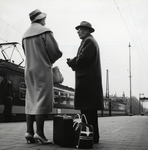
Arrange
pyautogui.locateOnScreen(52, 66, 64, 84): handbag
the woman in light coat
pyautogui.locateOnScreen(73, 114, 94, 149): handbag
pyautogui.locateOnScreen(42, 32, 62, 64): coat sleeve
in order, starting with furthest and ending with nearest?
pyautogui.locateOnScreen(52, 66, 64, 84): handbag
pyautogui.locateOnScreen(42, 32, 62, 64): coat sleeve
the woman in light coat
pyautogui.locateOnScreen(73, 114, 94, 149): handbag

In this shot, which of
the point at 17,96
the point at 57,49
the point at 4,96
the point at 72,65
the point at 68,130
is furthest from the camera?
the point at 17,96

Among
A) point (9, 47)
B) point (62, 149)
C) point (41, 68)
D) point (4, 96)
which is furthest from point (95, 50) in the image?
point (9, 47)

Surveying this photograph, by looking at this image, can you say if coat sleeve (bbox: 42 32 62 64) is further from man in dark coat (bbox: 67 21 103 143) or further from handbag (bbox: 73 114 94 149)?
handbag (bbox: 73 114 94 149)

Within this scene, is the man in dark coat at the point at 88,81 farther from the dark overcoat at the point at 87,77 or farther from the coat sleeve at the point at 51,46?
the coat sleeve at the point at 51,46

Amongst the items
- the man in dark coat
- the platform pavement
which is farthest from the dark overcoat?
the platform pavement

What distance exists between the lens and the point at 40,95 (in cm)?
375

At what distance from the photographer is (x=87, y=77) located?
13.4 feet

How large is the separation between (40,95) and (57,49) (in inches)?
28.8

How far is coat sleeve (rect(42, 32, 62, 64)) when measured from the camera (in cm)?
385

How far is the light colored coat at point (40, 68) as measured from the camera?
148 inches

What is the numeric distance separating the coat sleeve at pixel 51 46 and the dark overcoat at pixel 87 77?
385mm

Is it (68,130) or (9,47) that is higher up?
(9,47)

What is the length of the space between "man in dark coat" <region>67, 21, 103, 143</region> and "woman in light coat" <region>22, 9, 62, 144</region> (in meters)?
0.40

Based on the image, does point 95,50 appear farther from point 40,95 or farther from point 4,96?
point 4,96
